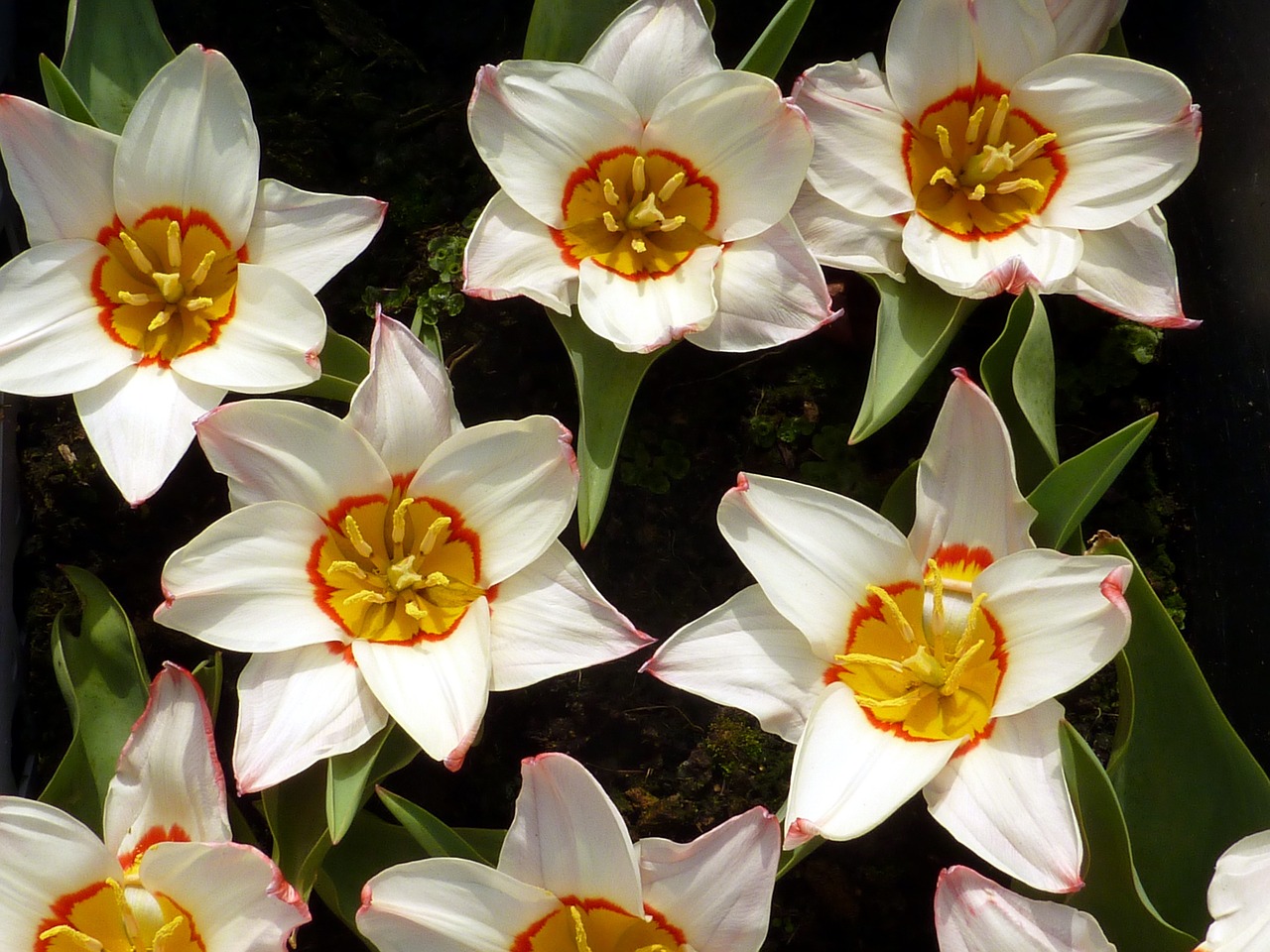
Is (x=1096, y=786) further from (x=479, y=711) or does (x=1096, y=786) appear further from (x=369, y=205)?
(x=369, y=205)

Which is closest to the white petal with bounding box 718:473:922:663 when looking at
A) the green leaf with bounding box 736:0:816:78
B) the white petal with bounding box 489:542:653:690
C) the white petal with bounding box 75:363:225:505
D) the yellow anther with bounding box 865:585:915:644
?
the yellow anther with bounding box 865:585:915:644

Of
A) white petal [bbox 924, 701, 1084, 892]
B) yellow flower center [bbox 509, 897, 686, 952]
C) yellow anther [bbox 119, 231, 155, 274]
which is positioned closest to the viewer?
white petal [bbox 924, 701, 1084, 892]

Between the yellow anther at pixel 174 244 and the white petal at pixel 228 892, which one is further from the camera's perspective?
the yellow anther at pixel 174 244

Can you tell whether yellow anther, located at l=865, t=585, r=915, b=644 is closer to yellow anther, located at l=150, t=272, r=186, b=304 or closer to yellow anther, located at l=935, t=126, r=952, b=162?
yellow anther, located at l=935, t=126, r=952, b=162

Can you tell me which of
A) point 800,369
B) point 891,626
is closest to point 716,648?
point 891,626

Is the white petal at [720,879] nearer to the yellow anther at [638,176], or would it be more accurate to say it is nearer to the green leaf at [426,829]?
the green leaf at [426,829]

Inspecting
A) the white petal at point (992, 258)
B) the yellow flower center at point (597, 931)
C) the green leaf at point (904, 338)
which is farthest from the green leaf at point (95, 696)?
the white petal at point (992, 258)

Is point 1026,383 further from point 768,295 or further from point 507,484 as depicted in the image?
point 507,484
